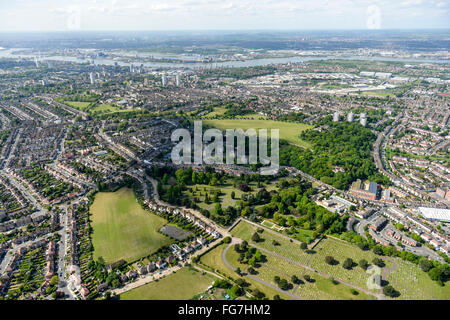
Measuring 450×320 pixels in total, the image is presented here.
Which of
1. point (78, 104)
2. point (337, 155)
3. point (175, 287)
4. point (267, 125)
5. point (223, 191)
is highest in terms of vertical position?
point (78, 104)

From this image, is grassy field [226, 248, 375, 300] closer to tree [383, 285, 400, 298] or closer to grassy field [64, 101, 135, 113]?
tree [383, 285, 400, 298]

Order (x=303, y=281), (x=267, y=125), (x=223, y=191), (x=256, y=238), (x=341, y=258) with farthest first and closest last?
(x=267, y=125)
(x=223, y=191)
(x=256, y=238)
(x=341, y=258)
(x=303, y=281)

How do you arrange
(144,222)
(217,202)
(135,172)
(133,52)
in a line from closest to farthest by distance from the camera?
(144,222)
(217,202)
(135,172)
(133,52)

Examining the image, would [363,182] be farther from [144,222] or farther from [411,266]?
[144,222]

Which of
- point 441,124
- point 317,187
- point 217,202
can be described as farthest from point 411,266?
point 441,124

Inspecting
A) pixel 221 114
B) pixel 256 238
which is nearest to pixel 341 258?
pixel 256 238

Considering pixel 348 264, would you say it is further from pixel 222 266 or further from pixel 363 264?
pixel 222 266

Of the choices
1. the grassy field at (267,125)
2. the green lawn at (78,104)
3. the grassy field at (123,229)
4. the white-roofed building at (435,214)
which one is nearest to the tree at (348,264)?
the white-roofed building at (435,214)
